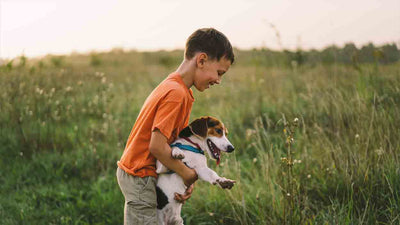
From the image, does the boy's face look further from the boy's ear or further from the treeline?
the treeline

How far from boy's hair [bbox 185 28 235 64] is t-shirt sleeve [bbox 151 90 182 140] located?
39 cm

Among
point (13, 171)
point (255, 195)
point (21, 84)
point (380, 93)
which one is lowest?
point (255, 195)

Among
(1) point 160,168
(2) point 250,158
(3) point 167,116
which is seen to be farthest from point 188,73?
(2) point 250,158

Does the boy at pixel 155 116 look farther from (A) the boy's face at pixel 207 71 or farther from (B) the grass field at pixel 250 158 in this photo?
(B) the grass field at pixel 250 158

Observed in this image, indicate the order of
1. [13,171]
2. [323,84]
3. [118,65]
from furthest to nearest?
1. [118,65]
2. [323,84]
3. [13,171]

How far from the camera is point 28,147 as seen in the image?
16.3ft

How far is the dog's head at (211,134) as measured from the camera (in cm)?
218

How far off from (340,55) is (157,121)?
4602 mm

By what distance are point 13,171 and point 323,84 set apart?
15.5 feet

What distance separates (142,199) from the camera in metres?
2.28

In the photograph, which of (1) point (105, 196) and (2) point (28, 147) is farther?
(2) point (28, 147)

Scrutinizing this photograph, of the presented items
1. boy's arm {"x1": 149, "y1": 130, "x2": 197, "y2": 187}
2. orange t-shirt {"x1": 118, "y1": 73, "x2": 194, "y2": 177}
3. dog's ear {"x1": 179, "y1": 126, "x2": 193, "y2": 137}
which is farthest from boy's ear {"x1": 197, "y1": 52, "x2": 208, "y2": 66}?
boy's arm {"x1": 149, "y1": 130, "x2": 197, "y2": 187}

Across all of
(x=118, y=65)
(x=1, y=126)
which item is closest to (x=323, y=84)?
(x=1, y=126)

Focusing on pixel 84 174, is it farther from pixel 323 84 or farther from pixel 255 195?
pixel 323 84
